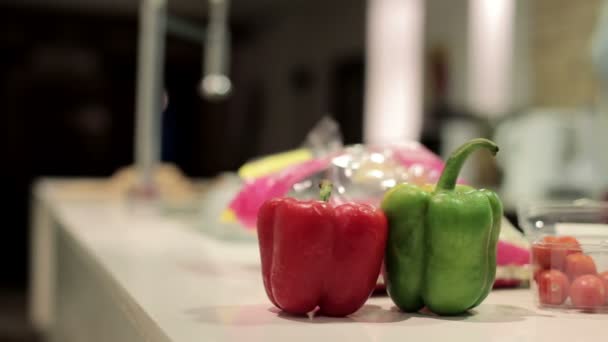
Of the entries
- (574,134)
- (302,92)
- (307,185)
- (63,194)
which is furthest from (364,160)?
(302,92)

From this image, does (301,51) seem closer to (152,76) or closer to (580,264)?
(152,76)

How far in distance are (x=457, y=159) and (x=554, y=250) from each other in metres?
0.12

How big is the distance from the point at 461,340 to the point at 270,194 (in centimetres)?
51

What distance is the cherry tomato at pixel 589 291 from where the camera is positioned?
801 millimetres

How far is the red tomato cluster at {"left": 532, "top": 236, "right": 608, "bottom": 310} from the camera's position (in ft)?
2.63

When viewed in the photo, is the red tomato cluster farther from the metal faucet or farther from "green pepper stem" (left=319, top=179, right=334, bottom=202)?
the metal faucet

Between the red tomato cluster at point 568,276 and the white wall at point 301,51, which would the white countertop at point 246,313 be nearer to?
the red tomato cluster at point 568,276

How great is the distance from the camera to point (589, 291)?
800 mm

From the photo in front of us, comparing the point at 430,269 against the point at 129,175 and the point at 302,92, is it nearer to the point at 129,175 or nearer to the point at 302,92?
the point at 129,175

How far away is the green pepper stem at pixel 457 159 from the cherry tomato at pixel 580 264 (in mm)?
119

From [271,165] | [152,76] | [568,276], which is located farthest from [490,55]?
[568,276]

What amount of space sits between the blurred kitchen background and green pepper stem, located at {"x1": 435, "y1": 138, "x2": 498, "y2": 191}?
6.89 ft

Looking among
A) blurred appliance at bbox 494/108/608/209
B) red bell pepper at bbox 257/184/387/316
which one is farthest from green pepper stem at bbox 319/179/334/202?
blurred appliance at bbox 494/108/608/209

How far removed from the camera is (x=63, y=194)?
2.73 m
